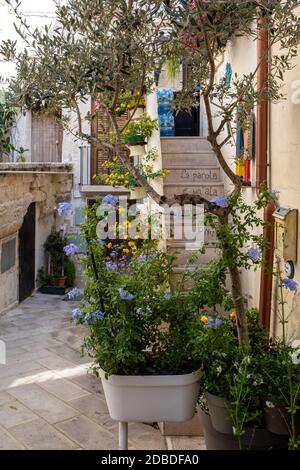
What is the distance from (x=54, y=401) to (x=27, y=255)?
5090 millimetres

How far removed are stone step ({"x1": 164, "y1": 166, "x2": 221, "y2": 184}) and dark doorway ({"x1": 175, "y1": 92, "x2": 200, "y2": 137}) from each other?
8.31 ft

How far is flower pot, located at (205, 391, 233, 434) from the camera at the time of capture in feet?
7.33

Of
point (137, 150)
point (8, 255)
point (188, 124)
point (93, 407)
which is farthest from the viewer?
point (188, 124)

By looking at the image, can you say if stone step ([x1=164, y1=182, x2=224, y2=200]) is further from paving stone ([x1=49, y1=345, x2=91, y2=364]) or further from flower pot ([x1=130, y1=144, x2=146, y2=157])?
paving stone ([x1=49, y1=345, x2=91, y2=364])

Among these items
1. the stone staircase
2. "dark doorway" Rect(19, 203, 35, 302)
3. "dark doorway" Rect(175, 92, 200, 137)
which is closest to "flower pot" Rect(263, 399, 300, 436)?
the stone staircase

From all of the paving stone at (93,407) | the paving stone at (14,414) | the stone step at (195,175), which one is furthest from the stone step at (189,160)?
the paving stone at (14,414)

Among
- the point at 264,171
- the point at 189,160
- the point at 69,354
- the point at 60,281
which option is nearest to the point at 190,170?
the point at 189,160

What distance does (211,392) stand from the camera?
233 cm

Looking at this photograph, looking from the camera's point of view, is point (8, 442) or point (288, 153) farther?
point (8, 442)

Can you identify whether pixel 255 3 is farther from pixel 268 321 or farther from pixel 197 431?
pixel 197 431

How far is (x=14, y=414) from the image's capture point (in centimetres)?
380

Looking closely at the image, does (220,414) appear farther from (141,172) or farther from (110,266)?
(141,172)

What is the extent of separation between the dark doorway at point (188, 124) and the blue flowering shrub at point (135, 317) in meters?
6.01

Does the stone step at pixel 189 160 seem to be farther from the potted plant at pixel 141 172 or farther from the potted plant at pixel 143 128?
the potted plant at pixel 143 128
